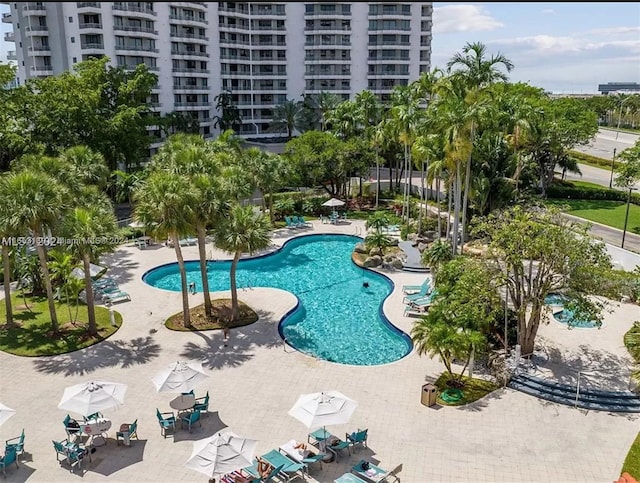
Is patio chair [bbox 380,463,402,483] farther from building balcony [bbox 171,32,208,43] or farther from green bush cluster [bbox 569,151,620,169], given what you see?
building balcony [bbox 171,32,208,43]

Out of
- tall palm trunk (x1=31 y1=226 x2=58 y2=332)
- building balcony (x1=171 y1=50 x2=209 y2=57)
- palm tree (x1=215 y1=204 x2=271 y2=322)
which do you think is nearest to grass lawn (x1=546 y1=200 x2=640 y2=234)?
palm tree (x1=215 y1=204 x2=271 y2=322)

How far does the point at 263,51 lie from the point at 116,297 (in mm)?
62855

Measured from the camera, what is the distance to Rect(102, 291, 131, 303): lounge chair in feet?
100

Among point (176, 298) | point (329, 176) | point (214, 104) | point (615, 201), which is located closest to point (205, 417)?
point (176, 298)

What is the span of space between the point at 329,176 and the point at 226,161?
1746cm

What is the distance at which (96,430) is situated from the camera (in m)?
17.9

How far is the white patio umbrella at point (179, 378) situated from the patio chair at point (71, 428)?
9.11 ft

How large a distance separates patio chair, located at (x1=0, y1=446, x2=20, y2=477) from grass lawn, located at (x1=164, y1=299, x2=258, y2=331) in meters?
10.7

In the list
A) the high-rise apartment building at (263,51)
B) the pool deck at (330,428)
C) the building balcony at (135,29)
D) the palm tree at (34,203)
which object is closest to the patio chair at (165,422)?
the pool deck at (330,428)

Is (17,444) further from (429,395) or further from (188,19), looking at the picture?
(188,19)

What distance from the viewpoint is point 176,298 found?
31.3m

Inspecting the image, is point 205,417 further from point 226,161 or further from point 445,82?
point 445,82

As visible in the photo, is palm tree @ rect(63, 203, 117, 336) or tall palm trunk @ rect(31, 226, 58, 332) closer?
palm tree @ rect(63, 203, 117, 336)

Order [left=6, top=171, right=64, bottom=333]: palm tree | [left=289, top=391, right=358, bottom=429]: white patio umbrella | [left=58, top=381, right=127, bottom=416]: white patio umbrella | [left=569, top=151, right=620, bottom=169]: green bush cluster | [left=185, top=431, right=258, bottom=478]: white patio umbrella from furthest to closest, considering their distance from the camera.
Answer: [left=569, top=151, right=620, bottom=169]: green bush cluster < [left=6, top=171, right=64, bottom=333]: palm tree < [left=58, top=381, right=127, bottom=416]: white patio umbrella < [left=289, top=391, right=358, bottom=429]: white patio umbrella < [left=185, top=431, right=258, bottom=478]: white patio umbrella
